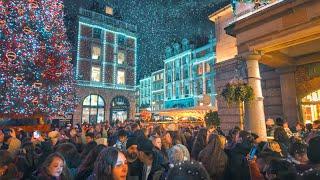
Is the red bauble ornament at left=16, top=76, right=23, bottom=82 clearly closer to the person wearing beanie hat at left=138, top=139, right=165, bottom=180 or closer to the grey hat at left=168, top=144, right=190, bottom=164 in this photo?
the person wearing beanie hat at left=138, top=139, right=165, bottom=180

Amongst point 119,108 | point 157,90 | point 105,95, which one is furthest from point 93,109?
point 157,90

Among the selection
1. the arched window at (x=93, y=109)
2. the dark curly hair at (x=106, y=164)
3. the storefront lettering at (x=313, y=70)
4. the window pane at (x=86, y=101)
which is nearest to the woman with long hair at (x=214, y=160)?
the dark curly hair at (x=106, y=164)

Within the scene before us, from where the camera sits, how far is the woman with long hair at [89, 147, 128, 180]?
2.70 m

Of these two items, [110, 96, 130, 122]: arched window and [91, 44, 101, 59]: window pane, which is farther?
[110, 96, 130, 122]: arched window

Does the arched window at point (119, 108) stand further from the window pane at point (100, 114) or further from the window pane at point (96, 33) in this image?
the window pane at point (96, 33)

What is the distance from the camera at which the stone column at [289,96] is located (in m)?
12.6

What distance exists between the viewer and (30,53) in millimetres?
16375

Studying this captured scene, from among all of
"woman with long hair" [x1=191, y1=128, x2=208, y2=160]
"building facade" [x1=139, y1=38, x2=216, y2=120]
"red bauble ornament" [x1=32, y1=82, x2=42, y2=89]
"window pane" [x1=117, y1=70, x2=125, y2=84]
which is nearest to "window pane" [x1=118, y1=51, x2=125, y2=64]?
"window pane" [x1=117, y1=70, x2=125, y2=84]

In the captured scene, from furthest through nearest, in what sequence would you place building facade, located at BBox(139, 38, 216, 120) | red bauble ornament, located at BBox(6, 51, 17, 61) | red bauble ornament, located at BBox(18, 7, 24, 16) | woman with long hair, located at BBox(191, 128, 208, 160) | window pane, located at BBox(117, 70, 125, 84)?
1. building facade, located at BBox(139, 38, 216, 120)
2. window pane, located at BBox(117, 70, 125, 84)
3. red bauble ornament, located at BBox(18, 7, 24, 16)
4. red bauble ornament, located at BBox(6, 51, 17, 61)
5. woman with long hair, located at BBox(191, 128, 208, 160)

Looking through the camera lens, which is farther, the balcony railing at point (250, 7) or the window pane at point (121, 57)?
the window pane at point (121, 57)

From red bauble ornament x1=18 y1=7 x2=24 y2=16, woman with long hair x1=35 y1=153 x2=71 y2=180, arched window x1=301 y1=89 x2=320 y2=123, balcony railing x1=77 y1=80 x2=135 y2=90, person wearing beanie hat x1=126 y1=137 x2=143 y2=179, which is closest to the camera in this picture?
woman with long hair x1=35 y1=153 x2=71 y2=180

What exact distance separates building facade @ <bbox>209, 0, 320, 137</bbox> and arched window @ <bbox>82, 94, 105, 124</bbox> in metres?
24.3

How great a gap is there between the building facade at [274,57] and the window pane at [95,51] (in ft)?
81.5

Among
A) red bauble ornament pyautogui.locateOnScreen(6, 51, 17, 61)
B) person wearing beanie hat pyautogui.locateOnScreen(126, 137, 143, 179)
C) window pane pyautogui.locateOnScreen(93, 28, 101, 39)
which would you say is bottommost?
person wearing beanie hat pyautogui.locateOnScreen(126, 137, 143, 179)
